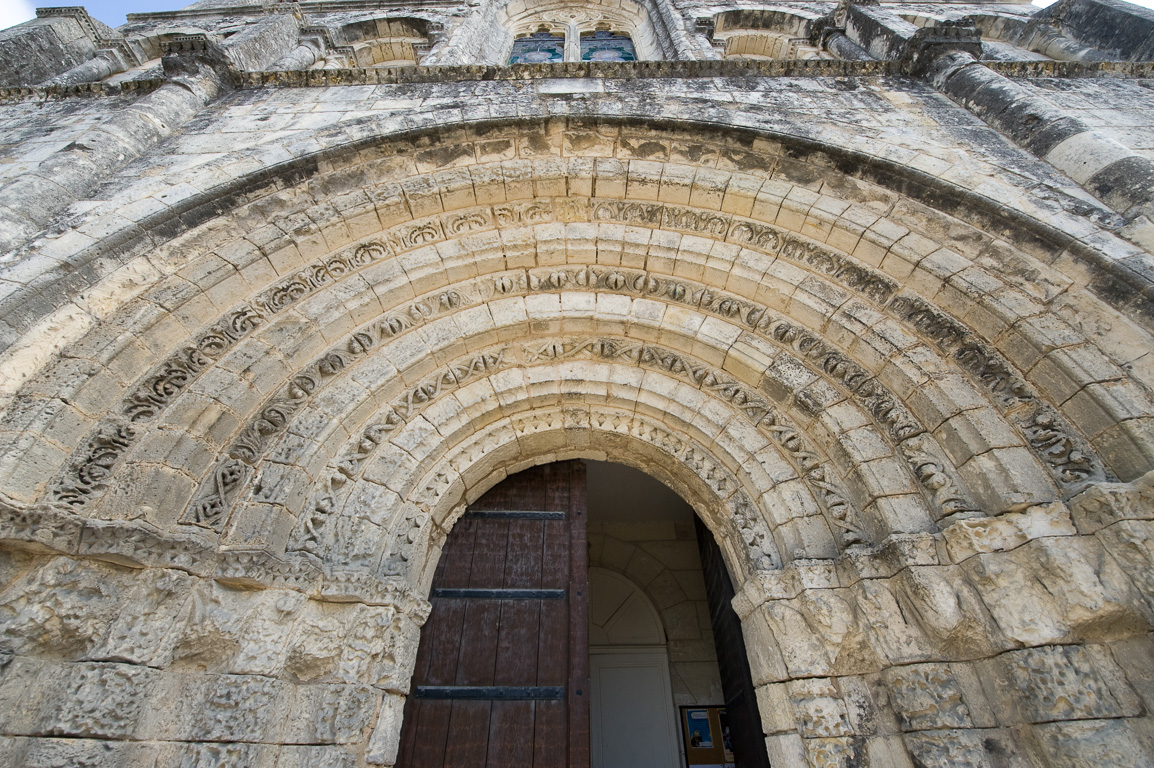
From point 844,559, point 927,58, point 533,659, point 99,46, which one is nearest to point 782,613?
point 844,559

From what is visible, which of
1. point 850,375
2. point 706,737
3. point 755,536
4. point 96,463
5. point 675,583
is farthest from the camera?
point 675,583

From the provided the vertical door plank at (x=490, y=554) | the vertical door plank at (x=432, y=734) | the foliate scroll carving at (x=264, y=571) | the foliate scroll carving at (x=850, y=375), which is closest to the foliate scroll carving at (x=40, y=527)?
the foliate scroll carving at (x=264, y=571)

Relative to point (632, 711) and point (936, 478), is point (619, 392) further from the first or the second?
point (632, 711)

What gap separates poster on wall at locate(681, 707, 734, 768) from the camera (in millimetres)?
4738

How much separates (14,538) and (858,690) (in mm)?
3605

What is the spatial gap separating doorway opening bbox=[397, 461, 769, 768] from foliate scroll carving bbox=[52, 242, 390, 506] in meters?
1.79

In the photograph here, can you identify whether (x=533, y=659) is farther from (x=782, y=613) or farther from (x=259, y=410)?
(x=259, y=410)

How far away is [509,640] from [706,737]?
265 cm

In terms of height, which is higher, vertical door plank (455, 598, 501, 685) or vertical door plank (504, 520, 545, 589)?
vertical door plank (504, 520, 545, 589)

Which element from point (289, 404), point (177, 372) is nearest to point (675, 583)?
point (289, 404)

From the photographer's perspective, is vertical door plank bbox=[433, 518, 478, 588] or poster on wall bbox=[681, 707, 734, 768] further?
poster on wall bbox=[681, 707, 734, 768]

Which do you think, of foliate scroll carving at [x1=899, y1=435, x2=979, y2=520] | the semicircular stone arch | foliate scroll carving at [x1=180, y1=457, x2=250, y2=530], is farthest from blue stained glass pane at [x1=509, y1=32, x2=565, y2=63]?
foliate scroll carving at [x1=899, y1=435, x2=979, y2=520]

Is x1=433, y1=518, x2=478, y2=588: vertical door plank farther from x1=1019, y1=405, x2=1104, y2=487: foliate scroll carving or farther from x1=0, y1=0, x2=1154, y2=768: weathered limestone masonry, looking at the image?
x1=1019, y1=405, x2=1104, y2=487: foliate scroll carving

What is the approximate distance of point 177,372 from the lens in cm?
297
